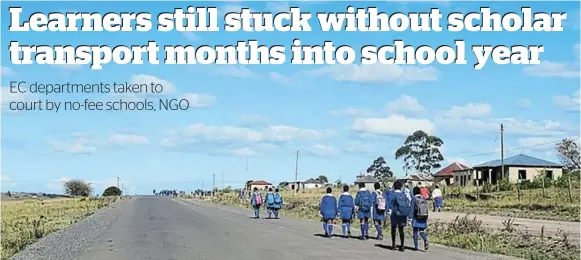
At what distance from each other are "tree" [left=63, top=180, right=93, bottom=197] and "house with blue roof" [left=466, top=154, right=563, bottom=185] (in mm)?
111715

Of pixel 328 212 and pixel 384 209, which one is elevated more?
pixel 384 209

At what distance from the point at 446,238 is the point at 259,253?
7.83m

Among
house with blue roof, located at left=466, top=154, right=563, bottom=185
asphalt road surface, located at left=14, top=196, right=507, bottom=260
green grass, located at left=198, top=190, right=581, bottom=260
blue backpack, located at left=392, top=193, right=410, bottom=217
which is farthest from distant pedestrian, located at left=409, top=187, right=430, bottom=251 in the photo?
house with blue roof, located at left=466, top=154, right=563, bottom=185

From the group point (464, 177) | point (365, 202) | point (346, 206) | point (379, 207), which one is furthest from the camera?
point (464, 177)

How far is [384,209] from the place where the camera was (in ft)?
74.4

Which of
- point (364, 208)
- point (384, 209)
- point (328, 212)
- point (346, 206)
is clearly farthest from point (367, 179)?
point (384, 209)

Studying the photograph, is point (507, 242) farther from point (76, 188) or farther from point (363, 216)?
point (76, 188)

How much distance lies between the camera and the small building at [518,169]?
263ft

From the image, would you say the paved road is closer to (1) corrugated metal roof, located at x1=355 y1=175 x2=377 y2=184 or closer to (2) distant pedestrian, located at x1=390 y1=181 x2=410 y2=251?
(2) distant pedestrian, located at x1=390 y1=181 x2=410 y2=251

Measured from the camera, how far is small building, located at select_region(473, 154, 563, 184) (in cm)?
8019

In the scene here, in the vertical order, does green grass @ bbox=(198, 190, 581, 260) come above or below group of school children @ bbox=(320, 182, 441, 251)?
below

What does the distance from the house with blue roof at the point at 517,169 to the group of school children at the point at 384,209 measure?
5795 centimetres

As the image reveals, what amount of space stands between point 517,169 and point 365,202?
61.0 metres

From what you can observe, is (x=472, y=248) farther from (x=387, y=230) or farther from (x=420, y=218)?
(x=387, y=230)
